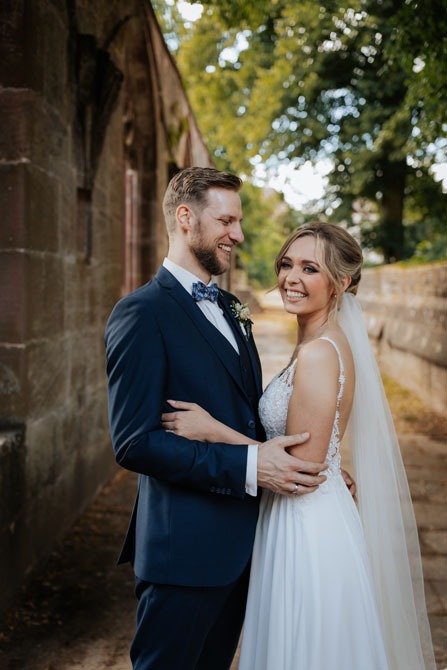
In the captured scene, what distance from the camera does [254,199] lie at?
2625 centimetres

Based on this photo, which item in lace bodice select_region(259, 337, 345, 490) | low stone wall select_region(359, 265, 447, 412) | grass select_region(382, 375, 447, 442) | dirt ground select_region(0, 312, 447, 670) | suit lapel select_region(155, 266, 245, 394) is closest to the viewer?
suit lapel select_region(155, 266, 245, 394)

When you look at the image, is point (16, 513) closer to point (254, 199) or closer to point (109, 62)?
point (109, 62)

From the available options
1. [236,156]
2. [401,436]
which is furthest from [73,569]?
[236,156]

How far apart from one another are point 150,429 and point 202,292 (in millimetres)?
575

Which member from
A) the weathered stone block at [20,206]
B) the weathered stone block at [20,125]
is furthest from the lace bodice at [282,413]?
the weathered stone block at [20,125]

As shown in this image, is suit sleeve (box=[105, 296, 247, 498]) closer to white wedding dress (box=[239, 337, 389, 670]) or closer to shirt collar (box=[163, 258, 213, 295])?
shirt collar (box=[163, 258, 213, 295])

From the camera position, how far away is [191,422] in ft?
6.51

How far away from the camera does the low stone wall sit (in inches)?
342

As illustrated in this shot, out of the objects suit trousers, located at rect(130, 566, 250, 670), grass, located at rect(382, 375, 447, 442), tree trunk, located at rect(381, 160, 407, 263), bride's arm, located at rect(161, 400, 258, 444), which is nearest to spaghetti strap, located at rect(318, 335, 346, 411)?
bride's arm, located at rect(161, 400, 258, 444)

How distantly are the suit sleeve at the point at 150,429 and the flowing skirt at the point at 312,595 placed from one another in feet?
1.34

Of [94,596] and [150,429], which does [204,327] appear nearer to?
[150,429]

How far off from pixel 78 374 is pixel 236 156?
55.3 ft

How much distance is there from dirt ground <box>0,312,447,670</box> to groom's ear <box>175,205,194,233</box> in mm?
2183

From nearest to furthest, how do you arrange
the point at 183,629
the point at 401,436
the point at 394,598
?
the point at 183,629
the point at 394,598
the point at 401,436
